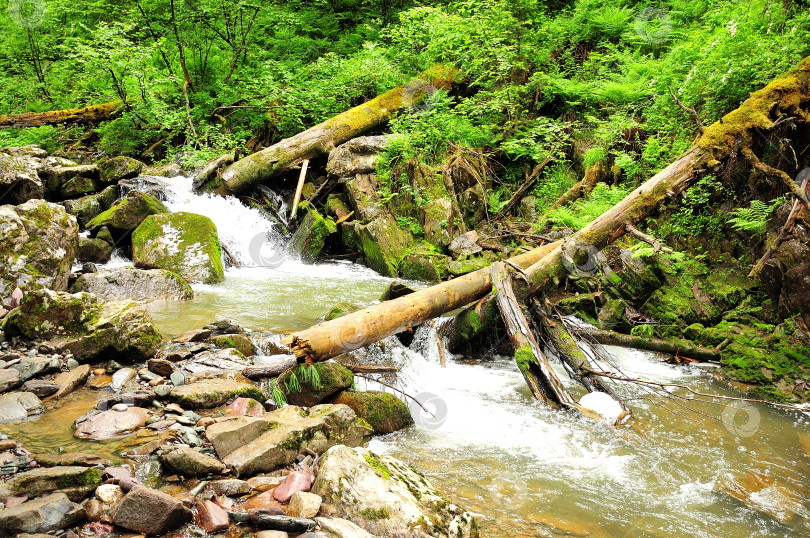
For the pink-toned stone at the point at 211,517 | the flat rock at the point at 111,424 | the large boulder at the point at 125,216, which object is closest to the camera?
the pink-toned stone at the point at 211,517

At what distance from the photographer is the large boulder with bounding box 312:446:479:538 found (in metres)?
2.75

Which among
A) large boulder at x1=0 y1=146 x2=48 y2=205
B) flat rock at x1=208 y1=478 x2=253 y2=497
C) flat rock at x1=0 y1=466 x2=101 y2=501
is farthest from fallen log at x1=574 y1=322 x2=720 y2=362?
large boulder at x1=0 y1=146 x2=48 y2=205

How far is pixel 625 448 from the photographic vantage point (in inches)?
168

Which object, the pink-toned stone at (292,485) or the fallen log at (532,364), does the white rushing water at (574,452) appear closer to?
the fallen log at (532,364)

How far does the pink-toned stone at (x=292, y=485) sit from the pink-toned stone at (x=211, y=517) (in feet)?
1.23

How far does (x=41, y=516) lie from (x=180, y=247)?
24.1ft

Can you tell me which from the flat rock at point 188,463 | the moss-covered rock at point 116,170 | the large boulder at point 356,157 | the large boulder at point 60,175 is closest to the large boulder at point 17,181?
the large boulder at point 60,175

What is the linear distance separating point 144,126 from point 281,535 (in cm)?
1656

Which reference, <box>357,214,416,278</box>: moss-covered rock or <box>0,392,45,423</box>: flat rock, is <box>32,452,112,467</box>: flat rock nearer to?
<box>0,392,45,423</box>: flat rock

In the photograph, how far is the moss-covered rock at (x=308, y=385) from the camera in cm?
458

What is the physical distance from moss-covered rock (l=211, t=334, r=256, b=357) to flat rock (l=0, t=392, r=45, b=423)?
1858 millimetres

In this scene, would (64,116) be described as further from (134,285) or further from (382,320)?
(382,320)

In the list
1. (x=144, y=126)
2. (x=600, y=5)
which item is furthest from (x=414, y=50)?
(x=144, y=126)

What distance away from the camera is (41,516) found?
7.65ft
